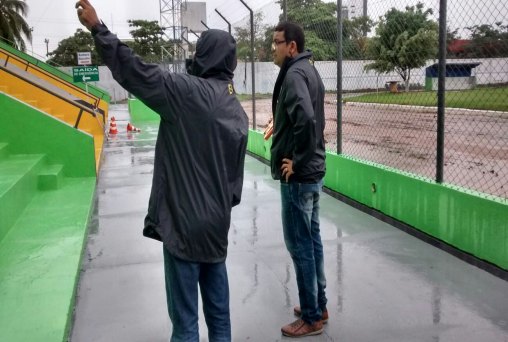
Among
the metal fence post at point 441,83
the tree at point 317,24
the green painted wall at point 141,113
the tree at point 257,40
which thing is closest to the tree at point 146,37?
the green painted wall at point 141,113

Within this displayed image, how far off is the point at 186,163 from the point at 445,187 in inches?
122

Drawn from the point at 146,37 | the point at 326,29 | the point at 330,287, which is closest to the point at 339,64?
the point at 326,29

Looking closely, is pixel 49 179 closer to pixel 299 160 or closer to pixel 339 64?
pixel 339 64

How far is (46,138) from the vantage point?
7.12 metres

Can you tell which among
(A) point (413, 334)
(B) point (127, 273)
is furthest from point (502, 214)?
(B) point (127, 273)

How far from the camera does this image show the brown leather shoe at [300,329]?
122 inches

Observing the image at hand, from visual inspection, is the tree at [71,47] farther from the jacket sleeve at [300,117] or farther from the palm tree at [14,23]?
the jacket sleeve at [300,117]

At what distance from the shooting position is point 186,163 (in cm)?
224

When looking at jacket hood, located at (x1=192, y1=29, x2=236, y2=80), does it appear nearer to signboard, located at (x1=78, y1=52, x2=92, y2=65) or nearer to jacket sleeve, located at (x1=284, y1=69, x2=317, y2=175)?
jacket sleeve, located at (x1=284, y1=69, x2=317, y2=175)

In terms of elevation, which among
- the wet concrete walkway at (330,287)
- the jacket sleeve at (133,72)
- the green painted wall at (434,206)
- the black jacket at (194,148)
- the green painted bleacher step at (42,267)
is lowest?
the wet concrete walkway at (330,287)

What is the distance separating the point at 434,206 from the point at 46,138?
5234mm

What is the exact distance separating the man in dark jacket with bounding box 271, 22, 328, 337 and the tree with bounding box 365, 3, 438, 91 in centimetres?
237

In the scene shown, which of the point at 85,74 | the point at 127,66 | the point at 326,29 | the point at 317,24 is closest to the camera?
the point at 127,66

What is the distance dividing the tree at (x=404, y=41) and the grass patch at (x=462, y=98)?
1.05 ft
